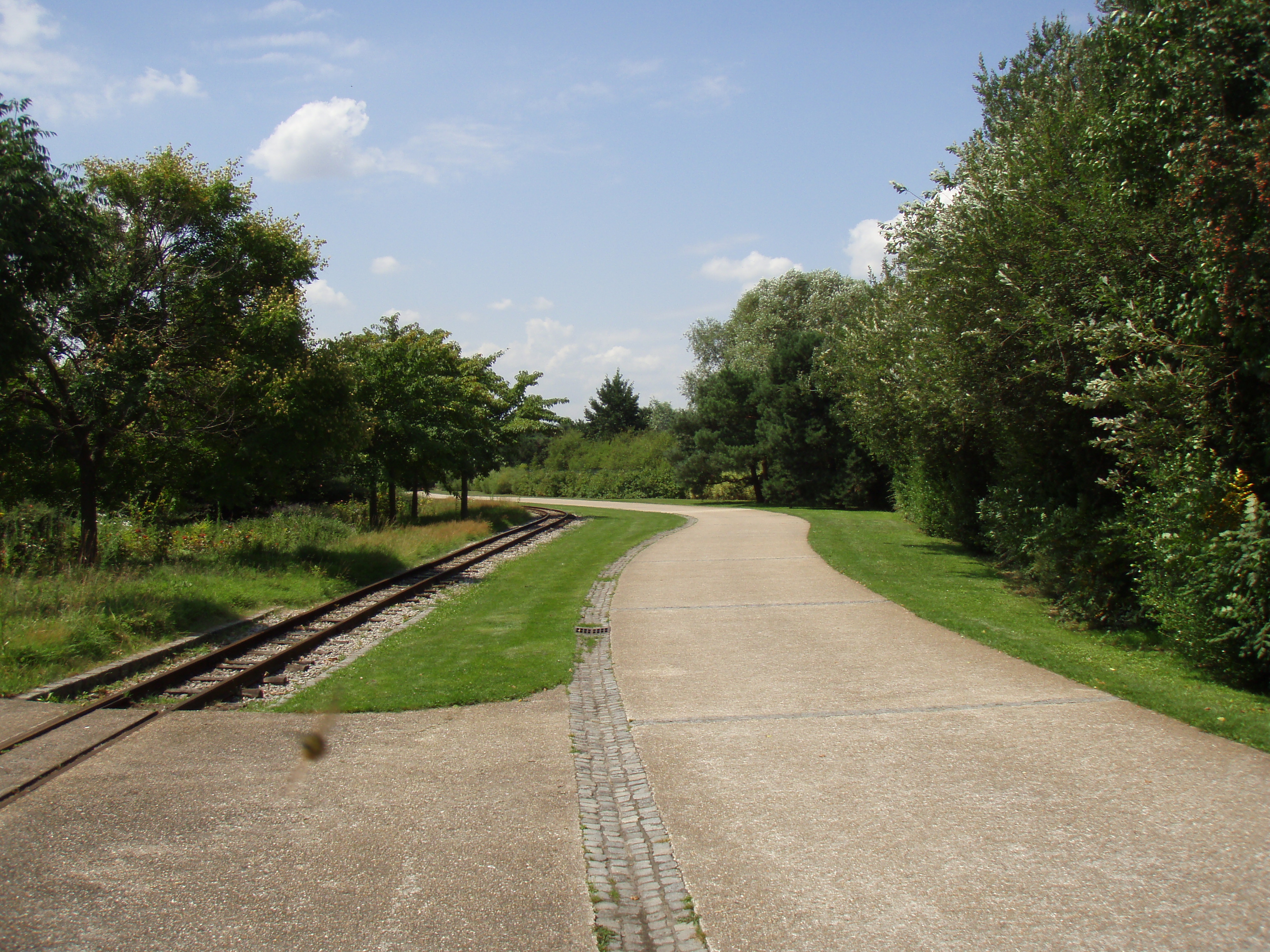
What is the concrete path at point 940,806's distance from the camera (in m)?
3.66

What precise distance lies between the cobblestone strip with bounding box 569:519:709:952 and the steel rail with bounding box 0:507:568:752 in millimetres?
3940

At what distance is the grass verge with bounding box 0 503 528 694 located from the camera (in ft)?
28.3

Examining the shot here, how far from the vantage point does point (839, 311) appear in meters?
43.8

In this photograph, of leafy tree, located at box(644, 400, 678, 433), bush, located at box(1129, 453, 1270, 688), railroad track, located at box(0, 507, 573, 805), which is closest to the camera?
railroad track, located at box(0, 507, 573, 805)

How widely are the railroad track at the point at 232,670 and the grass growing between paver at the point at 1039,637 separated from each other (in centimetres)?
793

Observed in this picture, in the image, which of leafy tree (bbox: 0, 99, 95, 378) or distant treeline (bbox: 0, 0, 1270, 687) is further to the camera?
leafy tree (bbox: 0, 99, 95, 378)

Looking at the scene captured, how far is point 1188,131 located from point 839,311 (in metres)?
36.7

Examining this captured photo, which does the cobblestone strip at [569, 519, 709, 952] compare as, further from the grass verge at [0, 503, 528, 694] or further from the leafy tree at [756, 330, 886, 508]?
the leafy tree at [756, 330, 886, 508]

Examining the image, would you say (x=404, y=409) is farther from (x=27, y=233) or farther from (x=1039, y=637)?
(x=1039, y=637)

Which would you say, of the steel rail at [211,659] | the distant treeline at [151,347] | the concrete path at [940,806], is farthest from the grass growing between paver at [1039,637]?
the distant treeline at [151,347]

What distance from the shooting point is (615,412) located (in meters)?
85.6

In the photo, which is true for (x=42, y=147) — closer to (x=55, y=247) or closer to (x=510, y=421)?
(x=55, y=247)

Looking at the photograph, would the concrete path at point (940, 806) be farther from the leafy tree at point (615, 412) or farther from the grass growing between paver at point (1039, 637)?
the leafy tree at point (615, 412)

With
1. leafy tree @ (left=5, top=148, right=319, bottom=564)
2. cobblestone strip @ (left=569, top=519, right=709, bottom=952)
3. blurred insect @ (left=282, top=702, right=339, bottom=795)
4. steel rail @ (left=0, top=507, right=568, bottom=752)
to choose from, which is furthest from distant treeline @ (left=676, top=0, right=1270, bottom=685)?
leafy tree @ (left=5, top=148, right=319, bottom=564)
